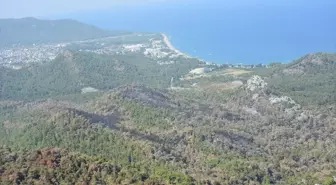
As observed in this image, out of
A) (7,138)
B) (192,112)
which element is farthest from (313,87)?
(7,138)

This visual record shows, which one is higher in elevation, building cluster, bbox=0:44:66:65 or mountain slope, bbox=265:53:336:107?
mountain slope, bbox=265:53:336:107

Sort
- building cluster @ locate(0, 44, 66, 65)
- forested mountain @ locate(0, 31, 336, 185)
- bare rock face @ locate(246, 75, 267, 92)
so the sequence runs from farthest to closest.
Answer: building cluster @ locate(0, 44, 66, 65) → bare rock face @ locate(246, 75, 267, 92) → forested mountain @ locate(0, 31, 336, 185)

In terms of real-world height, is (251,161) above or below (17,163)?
below

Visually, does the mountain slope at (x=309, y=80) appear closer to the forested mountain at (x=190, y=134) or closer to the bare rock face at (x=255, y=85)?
the forested mountain at (x=190, y=134)

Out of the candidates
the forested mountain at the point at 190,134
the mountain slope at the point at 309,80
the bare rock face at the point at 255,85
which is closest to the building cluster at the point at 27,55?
the forested mountain at the point at 190,134

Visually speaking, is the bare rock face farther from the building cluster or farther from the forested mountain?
the building cluster

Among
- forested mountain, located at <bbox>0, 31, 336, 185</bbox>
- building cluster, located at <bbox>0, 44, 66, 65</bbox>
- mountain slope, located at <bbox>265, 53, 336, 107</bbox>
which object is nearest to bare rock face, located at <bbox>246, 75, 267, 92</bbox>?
forested mountain, located at <bbox>0, 31, 336, 185</bbox>

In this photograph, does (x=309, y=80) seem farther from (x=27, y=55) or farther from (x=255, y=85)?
(x=27, y=55)

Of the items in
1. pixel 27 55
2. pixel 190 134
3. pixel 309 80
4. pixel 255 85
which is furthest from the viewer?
pixel 27 55

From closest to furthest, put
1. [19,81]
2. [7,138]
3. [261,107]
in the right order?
[7,138] < [261,107] < [19,81]

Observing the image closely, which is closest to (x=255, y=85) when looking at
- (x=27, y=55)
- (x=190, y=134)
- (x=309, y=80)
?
(x=309, y=80)

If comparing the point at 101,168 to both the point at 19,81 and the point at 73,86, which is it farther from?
the point at 19,81
